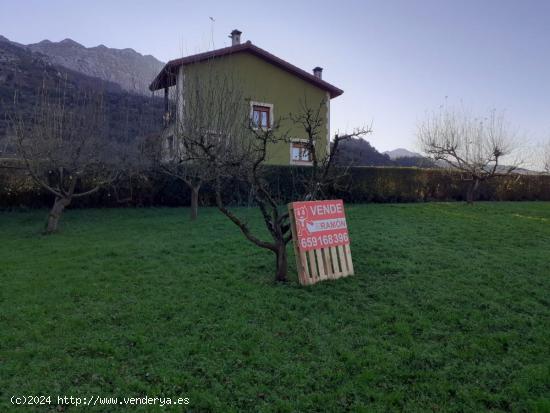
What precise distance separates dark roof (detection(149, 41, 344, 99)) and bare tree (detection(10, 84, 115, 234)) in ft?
6.73

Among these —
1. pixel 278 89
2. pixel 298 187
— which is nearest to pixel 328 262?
pixel 298 187

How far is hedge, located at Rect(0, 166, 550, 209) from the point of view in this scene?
12.0 meters

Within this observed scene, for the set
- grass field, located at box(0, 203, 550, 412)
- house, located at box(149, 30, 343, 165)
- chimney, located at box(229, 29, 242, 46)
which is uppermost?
chimney, located at box(229, 29, 242, 46)

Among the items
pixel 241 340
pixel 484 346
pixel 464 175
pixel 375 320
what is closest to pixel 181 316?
pixel 241 340

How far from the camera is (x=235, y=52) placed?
17.6 m

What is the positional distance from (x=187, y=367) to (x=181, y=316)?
41.2 inches

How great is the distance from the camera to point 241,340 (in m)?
3.61

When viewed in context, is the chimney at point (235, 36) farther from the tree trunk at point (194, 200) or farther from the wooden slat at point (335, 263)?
the wooden slat at point (335, 263)

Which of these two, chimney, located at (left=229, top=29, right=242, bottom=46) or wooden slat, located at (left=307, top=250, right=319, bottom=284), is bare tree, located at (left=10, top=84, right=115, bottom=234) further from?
chimney, located at (left=229, top=29, right=242, bottom=46)

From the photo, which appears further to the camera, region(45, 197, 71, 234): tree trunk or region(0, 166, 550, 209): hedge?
region(0, 166, 550, 209): hedge

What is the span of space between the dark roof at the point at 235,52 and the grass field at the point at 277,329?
5.84 metres

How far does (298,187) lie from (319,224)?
9602mm

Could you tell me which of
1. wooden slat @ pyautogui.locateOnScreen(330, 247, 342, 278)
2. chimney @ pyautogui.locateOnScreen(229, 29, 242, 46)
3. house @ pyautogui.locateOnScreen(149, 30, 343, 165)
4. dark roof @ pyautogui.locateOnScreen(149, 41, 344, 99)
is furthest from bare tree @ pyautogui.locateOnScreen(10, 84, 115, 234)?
chimney @ pyautogui.locateOnScreen(229, 29, 242, 46)

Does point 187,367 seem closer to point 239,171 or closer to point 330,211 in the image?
point 330,211
